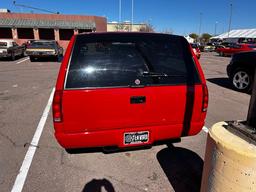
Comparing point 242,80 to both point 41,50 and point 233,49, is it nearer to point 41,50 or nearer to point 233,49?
point 41,50

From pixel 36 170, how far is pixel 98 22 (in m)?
44.6

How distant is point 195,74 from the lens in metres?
3.33

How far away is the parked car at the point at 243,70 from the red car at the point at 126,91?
5.46 metres

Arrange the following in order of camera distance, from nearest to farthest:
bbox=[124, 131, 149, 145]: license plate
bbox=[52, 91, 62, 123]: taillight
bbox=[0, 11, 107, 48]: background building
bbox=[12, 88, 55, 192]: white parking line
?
bbox=[52, 91, 62, 123]: taillight, bbox=[12, 88, 55, 192]: white parking line, bbox=[124, 131, 149, 145]: license plate, bbox=[0, 11, 107, 48]: background building

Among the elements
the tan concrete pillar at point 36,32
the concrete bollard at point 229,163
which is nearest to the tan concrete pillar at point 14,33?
the tan concrete pillar at point 36,32

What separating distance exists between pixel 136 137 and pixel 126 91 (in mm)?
664

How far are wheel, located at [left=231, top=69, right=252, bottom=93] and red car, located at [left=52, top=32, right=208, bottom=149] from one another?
5.49 metres

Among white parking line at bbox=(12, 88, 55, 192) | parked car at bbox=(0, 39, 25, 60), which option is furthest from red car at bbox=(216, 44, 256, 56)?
white parking line at bbox=(12, 88, 55, 192)

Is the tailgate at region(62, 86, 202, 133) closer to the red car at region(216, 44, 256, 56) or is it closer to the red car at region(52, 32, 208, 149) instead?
the red car at region(52, 32, 208, 149)

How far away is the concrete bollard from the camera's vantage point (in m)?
1.87

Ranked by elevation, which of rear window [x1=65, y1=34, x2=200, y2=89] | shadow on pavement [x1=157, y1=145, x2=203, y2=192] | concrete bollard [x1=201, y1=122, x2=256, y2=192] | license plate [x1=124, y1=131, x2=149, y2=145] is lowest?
shadow on pavement [x1=157, y1=145, x2=203, y2=192]

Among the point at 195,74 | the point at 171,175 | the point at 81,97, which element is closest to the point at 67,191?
the point at 81,97

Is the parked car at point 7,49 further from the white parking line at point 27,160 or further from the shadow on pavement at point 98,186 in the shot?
the shadow on pavement at point 98,186

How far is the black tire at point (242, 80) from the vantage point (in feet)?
26.1
